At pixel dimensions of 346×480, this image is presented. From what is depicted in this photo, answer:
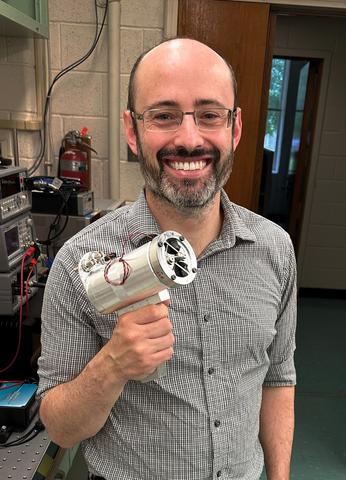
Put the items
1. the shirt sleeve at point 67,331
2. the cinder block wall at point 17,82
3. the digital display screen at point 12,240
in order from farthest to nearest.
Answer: the cinder block wall at point 17,82
the digital display screen at point 12,240
the shirt sleeve at point 67,331

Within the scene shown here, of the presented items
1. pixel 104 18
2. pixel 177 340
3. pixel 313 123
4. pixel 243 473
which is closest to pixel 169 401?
pixel 177 340

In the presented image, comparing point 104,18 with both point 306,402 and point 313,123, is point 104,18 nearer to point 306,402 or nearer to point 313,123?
point 313,123

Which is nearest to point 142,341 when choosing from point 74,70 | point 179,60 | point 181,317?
point 181,317

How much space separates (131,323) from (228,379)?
1.26ft

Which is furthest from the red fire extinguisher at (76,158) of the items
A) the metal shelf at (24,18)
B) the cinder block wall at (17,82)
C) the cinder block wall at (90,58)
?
the metal shelf at (24,18)

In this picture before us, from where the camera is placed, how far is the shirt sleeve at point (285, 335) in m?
1.02

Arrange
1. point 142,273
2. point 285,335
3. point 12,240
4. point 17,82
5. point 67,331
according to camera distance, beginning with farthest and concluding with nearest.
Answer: point 17,82, point 12,240, point 285,335, point 67,331, point 142,273

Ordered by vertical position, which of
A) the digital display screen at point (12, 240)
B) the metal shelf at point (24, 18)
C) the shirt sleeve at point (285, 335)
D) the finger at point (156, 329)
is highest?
the metal shelf at point (24, 18)

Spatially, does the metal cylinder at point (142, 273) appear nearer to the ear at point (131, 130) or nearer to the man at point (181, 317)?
the man at point (181, 317)

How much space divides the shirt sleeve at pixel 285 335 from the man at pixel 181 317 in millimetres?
65

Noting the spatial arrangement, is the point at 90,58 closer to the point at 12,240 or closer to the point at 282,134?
the point at 12,240

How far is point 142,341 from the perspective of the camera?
622 millimetres

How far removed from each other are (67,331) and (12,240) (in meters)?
0.48

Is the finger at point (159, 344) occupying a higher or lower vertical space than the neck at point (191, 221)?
lower
